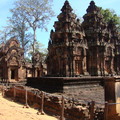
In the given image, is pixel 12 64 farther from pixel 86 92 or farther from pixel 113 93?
pixel 113 93

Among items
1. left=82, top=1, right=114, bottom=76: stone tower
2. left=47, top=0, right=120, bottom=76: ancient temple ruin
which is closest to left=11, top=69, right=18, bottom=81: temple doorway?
left=47, top=0, right=120, bottom=76: ancient temple ruin

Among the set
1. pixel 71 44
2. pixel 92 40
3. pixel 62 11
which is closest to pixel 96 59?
pixel 92 40

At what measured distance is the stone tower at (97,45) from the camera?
2042 cm

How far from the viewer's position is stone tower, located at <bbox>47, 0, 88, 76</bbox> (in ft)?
58.2

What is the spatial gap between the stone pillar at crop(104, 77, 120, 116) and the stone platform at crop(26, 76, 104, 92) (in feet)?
→ 22.6

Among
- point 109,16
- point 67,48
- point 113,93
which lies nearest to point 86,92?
point 67,48

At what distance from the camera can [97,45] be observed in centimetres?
2044

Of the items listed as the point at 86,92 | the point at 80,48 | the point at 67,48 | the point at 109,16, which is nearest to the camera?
the point at 86,92

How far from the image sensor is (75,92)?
13.8 m

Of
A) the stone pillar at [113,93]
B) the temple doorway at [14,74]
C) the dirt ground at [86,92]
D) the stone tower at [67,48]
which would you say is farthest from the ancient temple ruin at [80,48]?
the stone pillar at [113,93]

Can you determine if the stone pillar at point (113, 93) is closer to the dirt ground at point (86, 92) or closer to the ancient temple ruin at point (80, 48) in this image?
the dirt ground at point (86, 92)

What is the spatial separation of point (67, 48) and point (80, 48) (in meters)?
Answer: 1.69

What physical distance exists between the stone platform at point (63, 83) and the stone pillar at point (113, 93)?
22.6 ft

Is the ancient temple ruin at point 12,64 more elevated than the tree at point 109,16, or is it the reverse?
the tree at point 109,16
